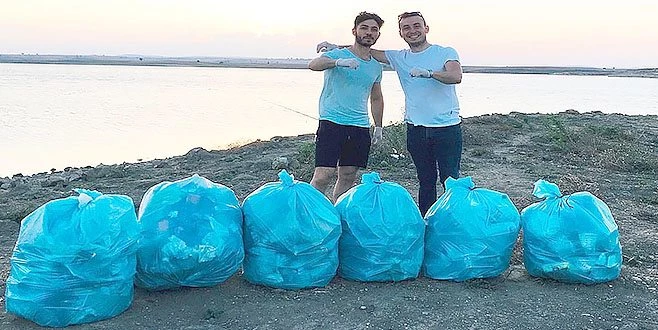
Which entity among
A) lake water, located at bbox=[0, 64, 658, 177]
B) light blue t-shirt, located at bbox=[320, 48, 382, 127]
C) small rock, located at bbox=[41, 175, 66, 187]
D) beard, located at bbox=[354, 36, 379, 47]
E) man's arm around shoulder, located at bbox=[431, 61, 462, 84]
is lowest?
lake water, located at bbox=[0, 64, 658, 177]

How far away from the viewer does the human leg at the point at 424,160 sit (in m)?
4.07

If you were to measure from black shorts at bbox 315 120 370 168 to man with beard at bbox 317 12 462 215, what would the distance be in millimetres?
301

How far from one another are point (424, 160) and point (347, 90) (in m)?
0.63

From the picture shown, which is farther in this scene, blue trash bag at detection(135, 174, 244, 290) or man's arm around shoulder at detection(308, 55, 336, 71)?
man's arm around shoulder at detection(308, 55, 336, 71)

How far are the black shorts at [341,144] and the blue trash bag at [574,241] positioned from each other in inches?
43.4

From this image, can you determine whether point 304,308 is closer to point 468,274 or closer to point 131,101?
point 468,274

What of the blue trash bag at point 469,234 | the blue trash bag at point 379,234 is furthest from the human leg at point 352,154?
the blue trash bag at point 469,234

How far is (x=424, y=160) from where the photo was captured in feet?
13.6

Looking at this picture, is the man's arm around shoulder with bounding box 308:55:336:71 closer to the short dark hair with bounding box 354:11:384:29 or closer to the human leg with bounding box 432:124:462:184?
the short dark hair with bounding box 354:11:384:29

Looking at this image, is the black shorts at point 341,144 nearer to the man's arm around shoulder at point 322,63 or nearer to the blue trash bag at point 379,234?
the man's arm around shoulder at point 322,63

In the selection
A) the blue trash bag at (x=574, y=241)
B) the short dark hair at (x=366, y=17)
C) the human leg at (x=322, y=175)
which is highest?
the short dark hair at (x=366, y=17)

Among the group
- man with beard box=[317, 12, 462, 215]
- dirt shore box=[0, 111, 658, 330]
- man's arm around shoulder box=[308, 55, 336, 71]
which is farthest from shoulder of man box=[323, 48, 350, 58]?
dirt shore box=[0, 111, 658, 330]

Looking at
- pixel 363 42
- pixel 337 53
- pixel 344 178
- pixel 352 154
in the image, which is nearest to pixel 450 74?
pixel 363 42

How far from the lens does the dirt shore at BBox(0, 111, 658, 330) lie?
322 centimetres
